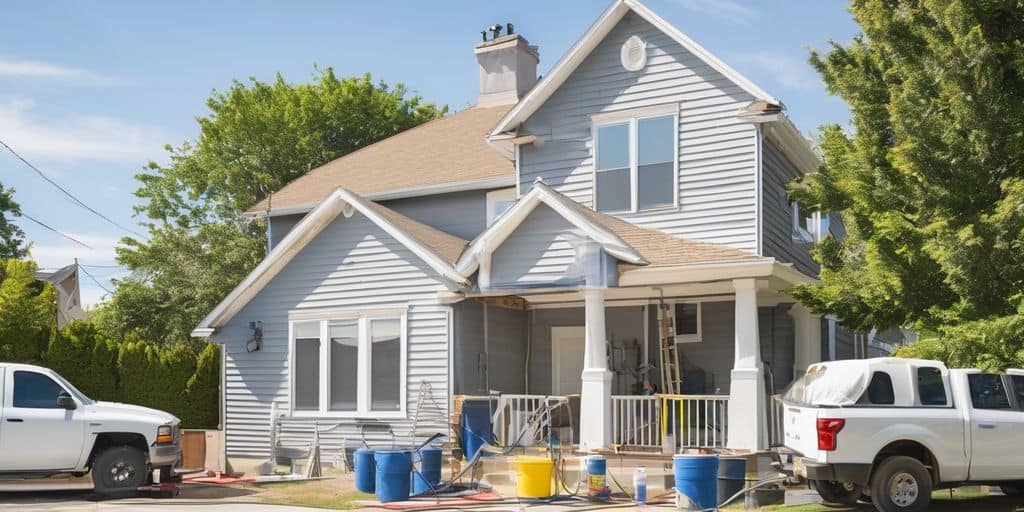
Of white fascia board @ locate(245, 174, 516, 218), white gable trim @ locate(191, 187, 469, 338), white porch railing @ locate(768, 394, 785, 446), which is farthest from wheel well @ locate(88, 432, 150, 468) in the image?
white porch railing @ locate(768, 394, 785, 446)

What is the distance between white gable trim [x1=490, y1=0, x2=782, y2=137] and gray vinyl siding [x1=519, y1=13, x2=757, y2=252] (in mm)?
138

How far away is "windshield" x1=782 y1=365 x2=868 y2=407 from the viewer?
1230 cm

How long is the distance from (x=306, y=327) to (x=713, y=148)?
8.38m

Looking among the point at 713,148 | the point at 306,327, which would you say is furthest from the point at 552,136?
the point at 306,327

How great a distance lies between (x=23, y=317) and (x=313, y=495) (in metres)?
11.2

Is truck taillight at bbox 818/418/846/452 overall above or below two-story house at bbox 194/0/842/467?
below

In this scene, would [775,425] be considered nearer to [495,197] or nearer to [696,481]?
[696,481]

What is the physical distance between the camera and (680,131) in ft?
59.3

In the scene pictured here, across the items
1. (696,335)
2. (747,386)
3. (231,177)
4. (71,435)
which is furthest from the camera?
(231,177)

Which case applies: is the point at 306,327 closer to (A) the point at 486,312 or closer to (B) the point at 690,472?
(A) the point at 486,312

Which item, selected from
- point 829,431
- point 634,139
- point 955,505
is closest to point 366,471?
point 829,431

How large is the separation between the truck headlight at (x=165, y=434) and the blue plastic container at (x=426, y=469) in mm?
3751

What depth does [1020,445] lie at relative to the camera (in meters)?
12.5

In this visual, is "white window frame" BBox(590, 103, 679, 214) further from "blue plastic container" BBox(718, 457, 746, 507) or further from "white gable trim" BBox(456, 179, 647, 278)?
"blue plastic container" BBox(718, 457, 746, 507)
